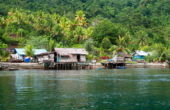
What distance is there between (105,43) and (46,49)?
21162 mm

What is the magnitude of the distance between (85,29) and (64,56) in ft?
128

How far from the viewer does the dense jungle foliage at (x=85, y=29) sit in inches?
3039

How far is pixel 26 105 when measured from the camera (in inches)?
615

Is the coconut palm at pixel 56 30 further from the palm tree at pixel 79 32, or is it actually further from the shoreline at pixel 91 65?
the shoreline at pixel 91 65

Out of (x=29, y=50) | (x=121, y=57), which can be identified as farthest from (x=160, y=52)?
(x=29, y=50)

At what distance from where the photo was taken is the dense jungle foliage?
77.2 m

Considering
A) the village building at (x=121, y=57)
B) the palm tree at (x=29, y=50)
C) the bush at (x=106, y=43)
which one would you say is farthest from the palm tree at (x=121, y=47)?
the palm tree at (x=29, y=50)

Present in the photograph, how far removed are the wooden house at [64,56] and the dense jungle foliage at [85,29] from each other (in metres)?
6.66

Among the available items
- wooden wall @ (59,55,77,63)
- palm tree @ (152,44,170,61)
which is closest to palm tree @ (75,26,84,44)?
wooden wall @ (59,55,77,63)

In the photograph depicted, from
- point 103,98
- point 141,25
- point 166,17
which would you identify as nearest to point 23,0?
point 141,25

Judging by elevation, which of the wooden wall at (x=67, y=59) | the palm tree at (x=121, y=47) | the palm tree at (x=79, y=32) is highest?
the palm tree at (x=79, y=32)

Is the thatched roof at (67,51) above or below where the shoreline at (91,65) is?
above

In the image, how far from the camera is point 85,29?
98438 mm

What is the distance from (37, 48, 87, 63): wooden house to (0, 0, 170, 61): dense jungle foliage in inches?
262
